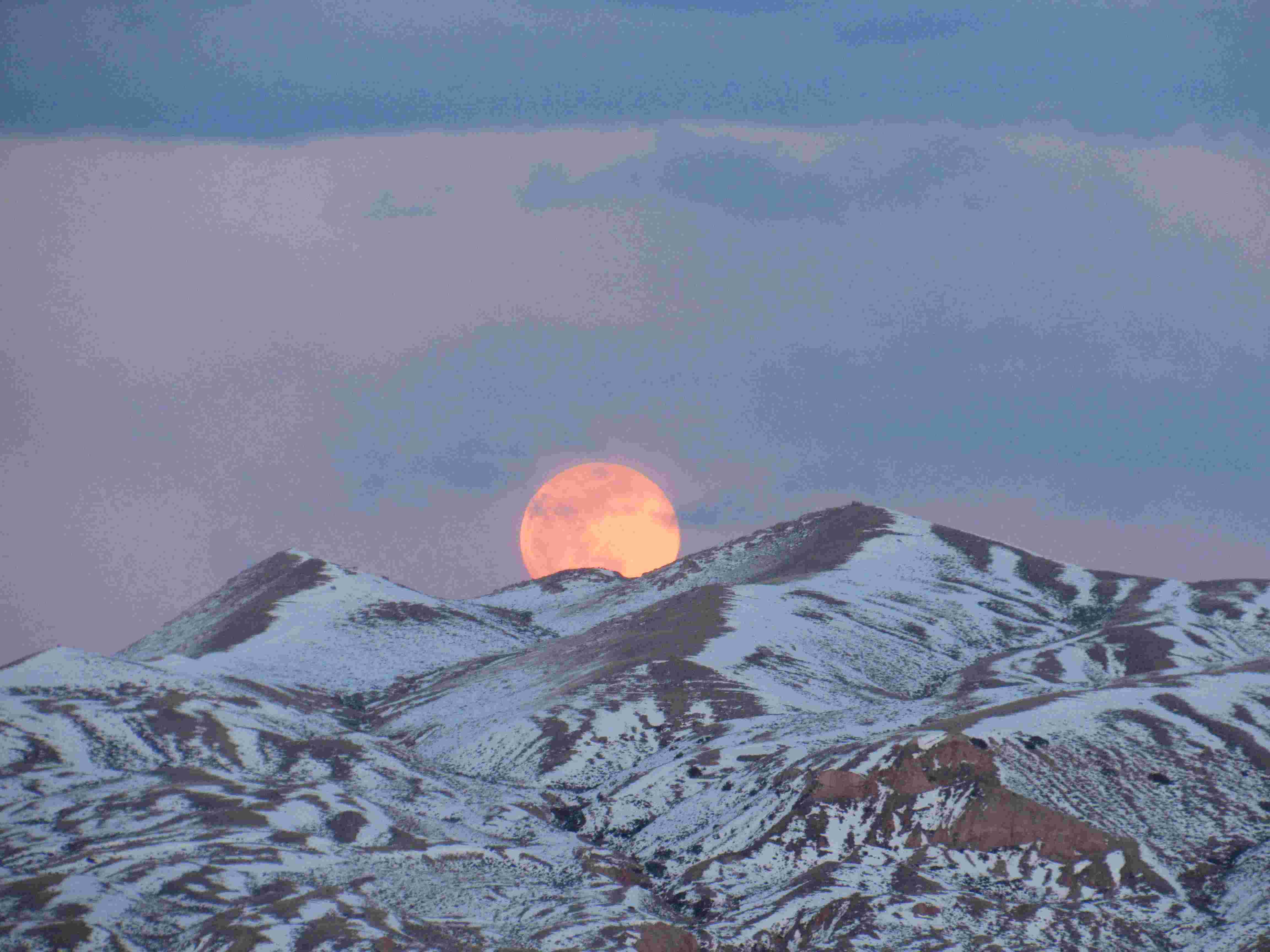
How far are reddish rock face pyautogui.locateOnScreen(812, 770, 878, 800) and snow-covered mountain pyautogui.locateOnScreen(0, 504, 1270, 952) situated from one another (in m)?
0.19

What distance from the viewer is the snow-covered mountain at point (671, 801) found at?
303 feet

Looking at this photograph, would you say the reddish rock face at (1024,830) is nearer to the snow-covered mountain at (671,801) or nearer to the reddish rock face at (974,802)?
the reddish rock face at (974,802)

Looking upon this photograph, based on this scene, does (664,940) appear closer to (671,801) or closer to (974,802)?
(974,802)

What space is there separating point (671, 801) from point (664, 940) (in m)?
28.5

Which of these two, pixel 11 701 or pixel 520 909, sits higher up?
pixel 11 701

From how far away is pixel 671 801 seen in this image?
119062mm

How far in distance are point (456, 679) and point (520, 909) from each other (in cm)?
7878

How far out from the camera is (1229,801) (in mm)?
109938

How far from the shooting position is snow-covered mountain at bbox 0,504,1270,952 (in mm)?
92500

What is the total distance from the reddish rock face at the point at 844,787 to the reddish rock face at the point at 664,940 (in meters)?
18.9

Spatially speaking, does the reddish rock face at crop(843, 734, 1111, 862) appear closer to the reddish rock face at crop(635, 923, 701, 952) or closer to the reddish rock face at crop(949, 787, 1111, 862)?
the reddish rock face at crop(949, 787, 1111, 862)

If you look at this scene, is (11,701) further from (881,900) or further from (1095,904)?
(1095,904)

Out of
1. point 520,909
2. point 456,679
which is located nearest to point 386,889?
point 520,909

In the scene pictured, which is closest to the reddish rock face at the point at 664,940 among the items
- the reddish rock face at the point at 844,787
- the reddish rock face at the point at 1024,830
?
the reddish rock face at the point at 844,787
